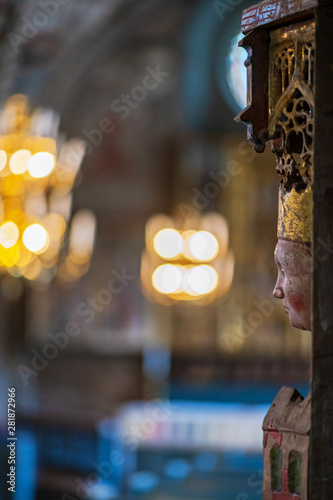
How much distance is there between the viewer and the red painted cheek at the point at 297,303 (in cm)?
240

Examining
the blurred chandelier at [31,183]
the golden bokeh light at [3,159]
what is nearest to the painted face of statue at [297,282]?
the blurred chandelier at [31,183]

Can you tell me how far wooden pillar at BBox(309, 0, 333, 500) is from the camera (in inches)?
85.7

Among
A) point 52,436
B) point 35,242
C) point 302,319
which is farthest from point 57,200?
point 302,319

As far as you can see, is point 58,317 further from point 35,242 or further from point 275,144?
point 275,144

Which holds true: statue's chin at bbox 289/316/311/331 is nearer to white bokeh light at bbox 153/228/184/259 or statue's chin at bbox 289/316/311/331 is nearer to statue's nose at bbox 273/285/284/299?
statue's nose at bbox 273/285/284/299

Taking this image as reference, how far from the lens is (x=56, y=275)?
1566 centimetres

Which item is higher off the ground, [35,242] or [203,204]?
[203,204]

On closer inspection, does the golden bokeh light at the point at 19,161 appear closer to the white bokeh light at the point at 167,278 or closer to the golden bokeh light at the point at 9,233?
the golden bokeh light at the point at 9,233

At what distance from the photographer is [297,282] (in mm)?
2414

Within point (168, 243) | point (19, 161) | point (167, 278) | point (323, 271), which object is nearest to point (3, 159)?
point (19, 161)

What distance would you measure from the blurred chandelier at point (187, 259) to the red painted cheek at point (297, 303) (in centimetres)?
900

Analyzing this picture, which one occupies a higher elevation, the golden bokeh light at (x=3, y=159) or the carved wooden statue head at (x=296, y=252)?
the golden bokeh light at (x=3, y=159)

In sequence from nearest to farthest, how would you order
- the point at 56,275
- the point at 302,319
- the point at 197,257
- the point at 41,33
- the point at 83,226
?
1. the point at 302,319
2. the point at 41,33
3. the point at 197,257
4. the point at 83,226
5. the point at 56,275

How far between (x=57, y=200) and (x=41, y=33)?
2432 mm
